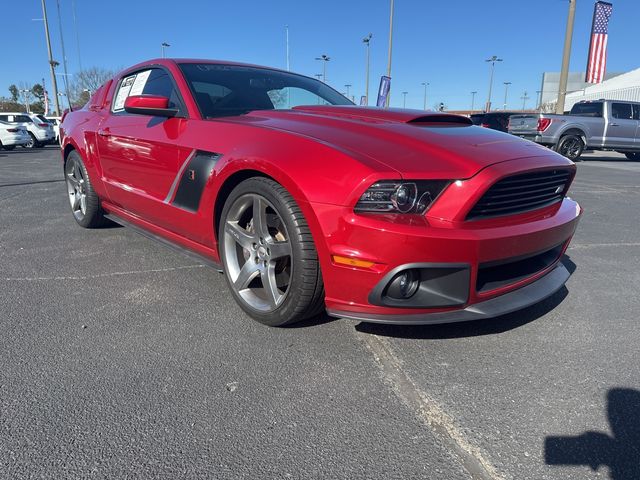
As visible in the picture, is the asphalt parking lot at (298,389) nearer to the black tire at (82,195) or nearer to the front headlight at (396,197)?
the front headlight at (396,197)

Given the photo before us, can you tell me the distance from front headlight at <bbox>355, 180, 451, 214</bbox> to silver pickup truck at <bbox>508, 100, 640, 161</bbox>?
42.8 feet

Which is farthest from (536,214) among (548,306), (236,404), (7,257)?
(7,257)

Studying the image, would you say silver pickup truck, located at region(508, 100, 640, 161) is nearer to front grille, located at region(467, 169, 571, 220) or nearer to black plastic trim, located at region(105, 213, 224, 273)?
front grille, located at region(467, 169, 571, 220)

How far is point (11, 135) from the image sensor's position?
1789 cm

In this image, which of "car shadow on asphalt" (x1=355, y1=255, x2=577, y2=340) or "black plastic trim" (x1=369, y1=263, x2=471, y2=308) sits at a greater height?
"black plastic trim" (x1=369, y1=263, x2=471, y2=308)

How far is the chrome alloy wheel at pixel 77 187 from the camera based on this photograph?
459 cm

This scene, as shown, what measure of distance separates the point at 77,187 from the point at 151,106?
2.33 m

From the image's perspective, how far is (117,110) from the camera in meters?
4.00

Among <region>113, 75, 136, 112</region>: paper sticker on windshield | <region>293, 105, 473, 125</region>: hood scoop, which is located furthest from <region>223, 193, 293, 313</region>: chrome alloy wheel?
<region>113, 75, 136, 112</region>: paper sticker on windshield

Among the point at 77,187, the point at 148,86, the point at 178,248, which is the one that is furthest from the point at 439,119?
the point at 77,187

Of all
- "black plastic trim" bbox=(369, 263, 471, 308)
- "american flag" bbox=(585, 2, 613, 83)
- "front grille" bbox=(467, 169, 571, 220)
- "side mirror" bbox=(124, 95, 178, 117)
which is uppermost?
"american flag" bbox=(585, 2, 613, 83)

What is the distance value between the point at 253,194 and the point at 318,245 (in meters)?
0.54

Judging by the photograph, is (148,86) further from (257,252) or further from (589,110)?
(589,110)

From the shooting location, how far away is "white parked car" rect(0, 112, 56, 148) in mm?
20438
